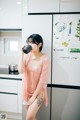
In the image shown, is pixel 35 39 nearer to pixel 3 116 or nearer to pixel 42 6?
pixel 42 6

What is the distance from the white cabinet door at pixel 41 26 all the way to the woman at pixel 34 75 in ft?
0.34

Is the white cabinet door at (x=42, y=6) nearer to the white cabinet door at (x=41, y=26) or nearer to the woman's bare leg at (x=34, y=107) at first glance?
the white cabinet door at (x=41, y=26)

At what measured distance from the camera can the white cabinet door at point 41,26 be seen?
8.02 ft

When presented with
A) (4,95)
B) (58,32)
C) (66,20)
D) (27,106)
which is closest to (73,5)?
(66,20)

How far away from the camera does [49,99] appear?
2566 millimetres

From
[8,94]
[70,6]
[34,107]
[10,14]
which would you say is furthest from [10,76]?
[70,6]

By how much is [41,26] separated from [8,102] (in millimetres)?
1457

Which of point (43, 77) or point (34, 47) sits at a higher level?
point (34, 47)

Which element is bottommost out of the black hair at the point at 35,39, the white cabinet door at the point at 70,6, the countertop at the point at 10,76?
the countertop at the point at 10,76

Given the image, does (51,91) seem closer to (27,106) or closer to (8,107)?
(27,106)

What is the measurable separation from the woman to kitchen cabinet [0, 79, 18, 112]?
1.91ft

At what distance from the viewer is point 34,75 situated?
2.41m

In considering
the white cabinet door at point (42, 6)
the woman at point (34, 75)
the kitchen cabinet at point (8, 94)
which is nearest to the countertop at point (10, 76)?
the kitchen cabinet at point (8, 94)

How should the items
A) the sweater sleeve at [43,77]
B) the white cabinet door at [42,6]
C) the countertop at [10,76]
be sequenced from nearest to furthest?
the sweater sleeve at [43,77], the white cabinet door at [42,6], the countertop at [10,76]
